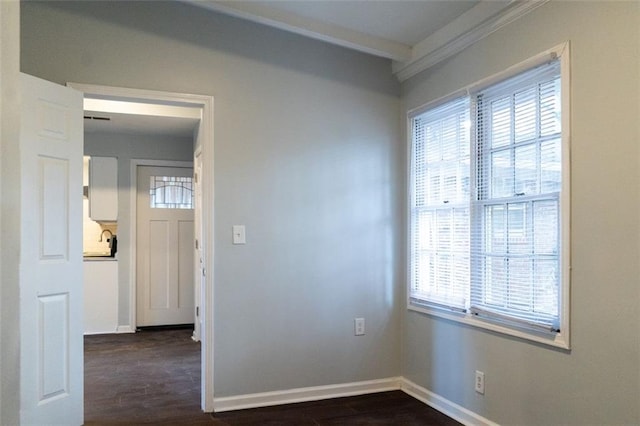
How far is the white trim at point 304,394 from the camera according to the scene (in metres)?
3.16

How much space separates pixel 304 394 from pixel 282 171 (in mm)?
1565

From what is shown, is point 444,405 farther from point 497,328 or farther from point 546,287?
point 546,287

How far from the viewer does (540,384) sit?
7.88 ft

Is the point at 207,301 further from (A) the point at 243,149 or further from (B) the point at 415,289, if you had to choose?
(B) the point at 415,289

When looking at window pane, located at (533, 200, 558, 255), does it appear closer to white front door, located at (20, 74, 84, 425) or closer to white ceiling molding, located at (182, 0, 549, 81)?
white ceiling molding, located at (182, 0, 549, 81)

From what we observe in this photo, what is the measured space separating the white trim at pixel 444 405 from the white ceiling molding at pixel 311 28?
2.35 metres

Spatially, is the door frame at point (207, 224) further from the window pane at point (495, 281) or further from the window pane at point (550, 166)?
the window pane at point (550, 166)

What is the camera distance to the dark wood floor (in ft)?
9.78

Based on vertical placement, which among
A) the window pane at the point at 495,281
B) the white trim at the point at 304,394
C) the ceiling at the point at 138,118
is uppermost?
the ceiling at the point at 138,118

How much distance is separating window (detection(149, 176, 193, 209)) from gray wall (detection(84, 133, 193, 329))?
25cm

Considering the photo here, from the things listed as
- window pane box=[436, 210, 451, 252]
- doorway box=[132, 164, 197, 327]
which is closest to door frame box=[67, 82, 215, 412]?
window pane box=[436, 210, 451, 252]

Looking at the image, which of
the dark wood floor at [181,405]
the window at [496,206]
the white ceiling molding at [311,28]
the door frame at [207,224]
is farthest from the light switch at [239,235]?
the white ceiling molding at [311,28]

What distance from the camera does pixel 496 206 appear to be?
2.72 m

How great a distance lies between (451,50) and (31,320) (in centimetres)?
295
